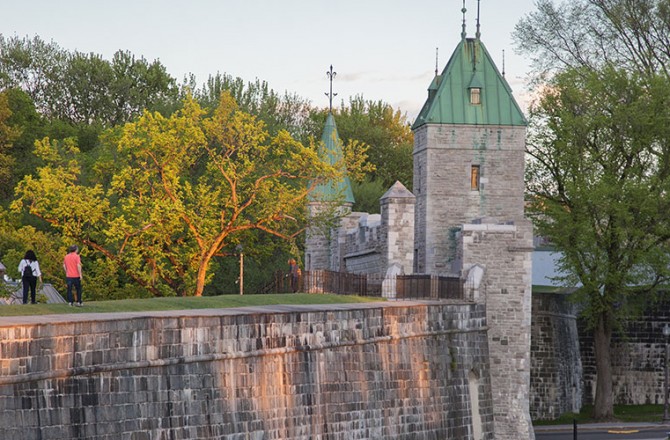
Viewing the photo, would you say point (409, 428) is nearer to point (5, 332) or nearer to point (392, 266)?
point (392, 266)

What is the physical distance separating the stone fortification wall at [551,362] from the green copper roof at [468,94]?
7.66 meters

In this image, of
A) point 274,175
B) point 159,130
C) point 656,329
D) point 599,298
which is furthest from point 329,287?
point 656,329

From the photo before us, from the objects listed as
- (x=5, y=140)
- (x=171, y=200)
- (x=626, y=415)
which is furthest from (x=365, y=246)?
(x=5, y=140)

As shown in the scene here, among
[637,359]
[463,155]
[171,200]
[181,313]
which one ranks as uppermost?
[463,155]

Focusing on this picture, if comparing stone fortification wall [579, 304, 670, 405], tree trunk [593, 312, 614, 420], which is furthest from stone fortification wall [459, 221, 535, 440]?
stone fortification wall [579, 304, 670, 405]

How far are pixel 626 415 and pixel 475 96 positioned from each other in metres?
13.3

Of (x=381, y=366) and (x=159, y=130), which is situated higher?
(x=159, y=130)

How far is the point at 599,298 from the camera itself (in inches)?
2089

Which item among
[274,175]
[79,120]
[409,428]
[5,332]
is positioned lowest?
[409,428]

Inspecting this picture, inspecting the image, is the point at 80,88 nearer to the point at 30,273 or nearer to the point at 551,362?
the point at 551,362

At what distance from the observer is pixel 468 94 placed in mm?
48188

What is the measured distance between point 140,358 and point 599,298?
1222 inches

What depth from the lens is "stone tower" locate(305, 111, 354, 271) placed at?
5156 centimetres

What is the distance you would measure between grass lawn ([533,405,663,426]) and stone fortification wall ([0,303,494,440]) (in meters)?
10.6
